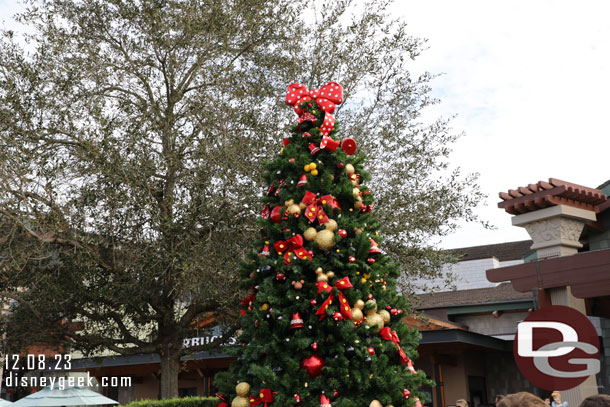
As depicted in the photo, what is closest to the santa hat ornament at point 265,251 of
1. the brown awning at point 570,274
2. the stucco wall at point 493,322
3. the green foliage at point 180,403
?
the brown awning at point 570,274

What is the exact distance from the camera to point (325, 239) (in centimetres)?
541

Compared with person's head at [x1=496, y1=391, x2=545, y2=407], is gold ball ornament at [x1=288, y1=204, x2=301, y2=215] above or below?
above

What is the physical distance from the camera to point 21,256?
8.95 meters

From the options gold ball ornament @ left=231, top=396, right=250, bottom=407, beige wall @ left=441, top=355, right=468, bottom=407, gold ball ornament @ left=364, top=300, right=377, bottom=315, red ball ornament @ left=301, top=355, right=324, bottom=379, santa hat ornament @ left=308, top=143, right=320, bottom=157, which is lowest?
beige wall @ left=441, top=355, right=468, bottom=407

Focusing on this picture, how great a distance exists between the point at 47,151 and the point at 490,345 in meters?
13.3

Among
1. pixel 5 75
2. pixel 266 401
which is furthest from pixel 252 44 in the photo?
pixel 266 401

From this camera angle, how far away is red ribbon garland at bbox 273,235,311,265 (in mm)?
5398

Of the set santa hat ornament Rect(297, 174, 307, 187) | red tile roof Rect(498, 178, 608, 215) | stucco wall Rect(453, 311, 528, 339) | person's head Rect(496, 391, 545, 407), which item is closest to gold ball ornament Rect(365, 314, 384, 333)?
santa hat ornament Rect(297, 174, 307, 187)

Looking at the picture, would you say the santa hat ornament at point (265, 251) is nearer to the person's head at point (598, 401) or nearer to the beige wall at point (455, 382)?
the person's head at point (598, 401)

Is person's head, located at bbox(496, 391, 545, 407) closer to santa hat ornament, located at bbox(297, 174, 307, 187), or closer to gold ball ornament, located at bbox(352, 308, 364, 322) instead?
gold ball ornament, located at bbox(352, 308, 364, 322)

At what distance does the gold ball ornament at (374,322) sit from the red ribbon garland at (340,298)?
0.26m

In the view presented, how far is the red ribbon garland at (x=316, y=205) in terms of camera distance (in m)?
5.52

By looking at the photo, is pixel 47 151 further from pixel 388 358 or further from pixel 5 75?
pixel 388 358
